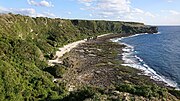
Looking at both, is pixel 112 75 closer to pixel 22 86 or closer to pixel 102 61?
pixel 102 61

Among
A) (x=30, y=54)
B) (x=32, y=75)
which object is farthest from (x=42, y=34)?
(x=32, y=75)

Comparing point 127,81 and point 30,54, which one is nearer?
point 127,81

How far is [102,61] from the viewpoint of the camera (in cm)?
9181

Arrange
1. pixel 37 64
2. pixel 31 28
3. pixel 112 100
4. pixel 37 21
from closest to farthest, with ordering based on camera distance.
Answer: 1. pixel 112 100
2. pixel 37 64
3. pixel 31 28
4. pixel 37 21

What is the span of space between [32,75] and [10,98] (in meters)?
11.4

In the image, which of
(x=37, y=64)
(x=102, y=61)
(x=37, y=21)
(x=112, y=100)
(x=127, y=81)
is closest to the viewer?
(x=112, y=100)

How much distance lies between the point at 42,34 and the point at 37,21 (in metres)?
17.2

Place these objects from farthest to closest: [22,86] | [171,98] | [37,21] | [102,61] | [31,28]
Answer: [37,21] → [31,28] → [102,61] → [22,86] → [171,98]

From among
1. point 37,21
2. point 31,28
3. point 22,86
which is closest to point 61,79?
point 22,86

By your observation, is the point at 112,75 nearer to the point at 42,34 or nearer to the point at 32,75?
the point at 32,75

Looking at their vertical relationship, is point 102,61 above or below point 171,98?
below

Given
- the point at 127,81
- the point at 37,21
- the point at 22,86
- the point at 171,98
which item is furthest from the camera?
the point at 37,21

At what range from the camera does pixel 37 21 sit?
158 meters

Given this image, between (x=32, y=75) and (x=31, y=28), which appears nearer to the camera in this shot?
(x=32, y=75)
